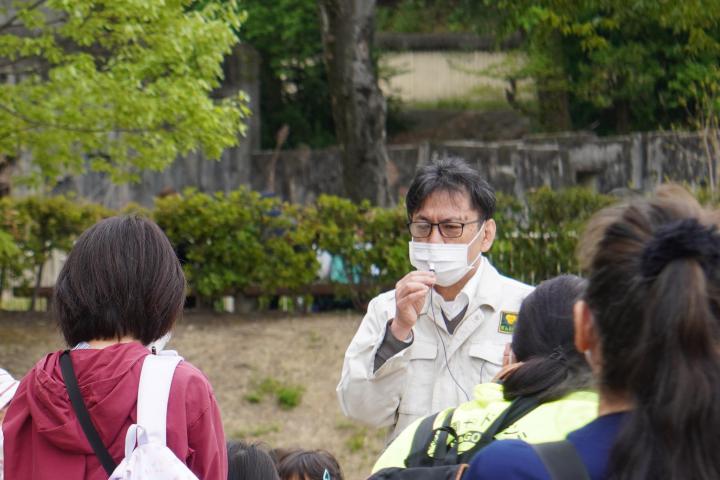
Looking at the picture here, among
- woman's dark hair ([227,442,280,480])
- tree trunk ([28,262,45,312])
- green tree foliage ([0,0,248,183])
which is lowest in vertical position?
tree trunk ([28,262,45,312])

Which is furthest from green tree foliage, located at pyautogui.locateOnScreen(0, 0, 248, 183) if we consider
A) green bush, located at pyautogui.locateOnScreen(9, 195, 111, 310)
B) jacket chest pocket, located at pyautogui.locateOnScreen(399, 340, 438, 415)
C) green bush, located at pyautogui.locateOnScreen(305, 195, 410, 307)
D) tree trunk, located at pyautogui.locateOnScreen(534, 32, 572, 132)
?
tree trunk, located at pyautogui.locateOnScreen(534, 32, 572, 132)

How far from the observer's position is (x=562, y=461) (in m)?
2.14

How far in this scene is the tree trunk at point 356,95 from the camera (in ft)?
44.7

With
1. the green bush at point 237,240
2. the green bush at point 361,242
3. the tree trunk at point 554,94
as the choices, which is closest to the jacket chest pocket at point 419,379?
the green bush at point 361,242

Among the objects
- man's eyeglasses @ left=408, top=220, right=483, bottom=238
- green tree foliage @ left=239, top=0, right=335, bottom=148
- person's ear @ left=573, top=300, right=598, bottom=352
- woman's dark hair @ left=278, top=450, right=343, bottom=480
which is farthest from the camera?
green tree foliage @ left=239, top=0, right=335, bottom=148

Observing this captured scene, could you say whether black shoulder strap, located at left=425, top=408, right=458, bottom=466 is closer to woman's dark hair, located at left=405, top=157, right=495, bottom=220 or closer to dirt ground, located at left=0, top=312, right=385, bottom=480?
woman's dark hair, located at left=405, top=157, right=495, bottom=220

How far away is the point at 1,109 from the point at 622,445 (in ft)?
29.2

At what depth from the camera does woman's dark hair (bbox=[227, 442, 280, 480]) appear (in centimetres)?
395

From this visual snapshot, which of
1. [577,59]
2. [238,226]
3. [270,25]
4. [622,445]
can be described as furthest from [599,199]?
[270,25]

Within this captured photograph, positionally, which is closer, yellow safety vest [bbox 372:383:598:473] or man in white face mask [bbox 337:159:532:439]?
yellow safety vest [bbox 372:383:598:473]

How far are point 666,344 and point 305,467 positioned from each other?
9.05ft

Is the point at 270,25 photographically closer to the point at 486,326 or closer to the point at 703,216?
the point at 486,326

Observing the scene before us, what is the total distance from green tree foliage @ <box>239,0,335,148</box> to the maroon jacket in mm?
21258

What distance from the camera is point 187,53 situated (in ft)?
33.1
